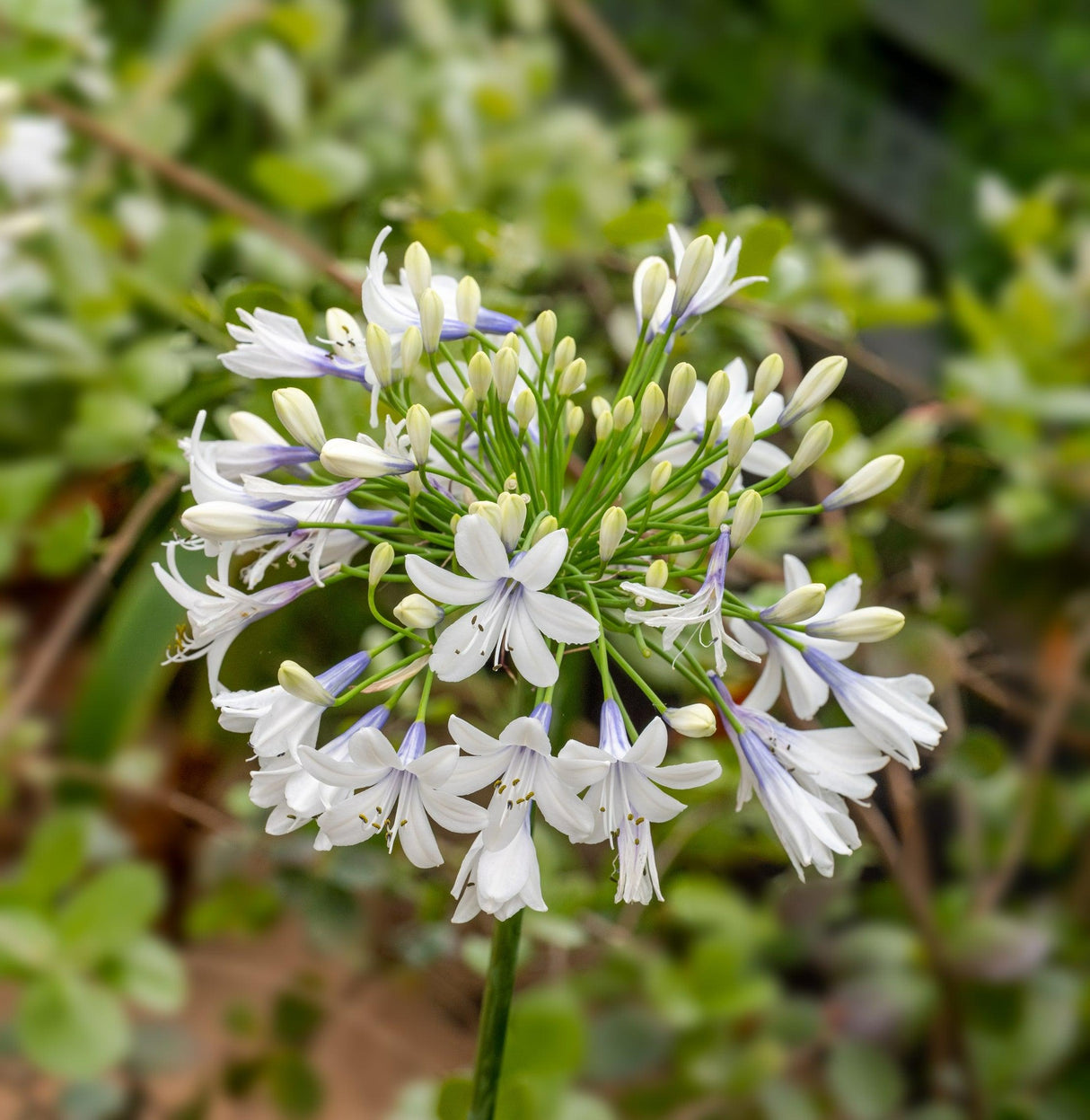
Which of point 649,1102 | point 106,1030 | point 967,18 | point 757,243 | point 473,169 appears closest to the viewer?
point 757,243

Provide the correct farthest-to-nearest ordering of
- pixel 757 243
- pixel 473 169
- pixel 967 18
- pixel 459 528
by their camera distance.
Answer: pixel 967 18 → pixel 473 169 → pixel 757 243 → pixel 459 528

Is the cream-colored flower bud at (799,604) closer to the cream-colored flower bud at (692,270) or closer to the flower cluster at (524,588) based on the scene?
the flower cluster at (524,588)

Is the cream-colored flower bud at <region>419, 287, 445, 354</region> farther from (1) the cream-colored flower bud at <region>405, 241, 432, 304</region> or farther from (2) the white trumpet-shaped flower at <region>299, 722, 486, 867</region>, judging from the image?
(2) the white trumpet-shaped flower at <region>299, 722, 486, 867</region>

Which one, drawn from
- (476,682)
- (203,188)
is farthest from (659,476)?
(203,188)

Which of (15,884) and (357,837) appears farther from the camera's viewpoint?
(15,884)

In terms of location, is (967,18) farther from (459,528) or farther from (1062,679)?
(459,528)

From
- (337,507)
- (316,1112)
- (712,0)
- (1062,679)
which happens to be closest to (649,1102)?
(316,1112)

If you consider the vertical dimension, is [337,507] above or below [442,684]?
above

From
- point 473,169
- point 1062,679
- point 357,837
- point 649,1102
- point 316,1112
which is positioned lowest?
point 316,1112
